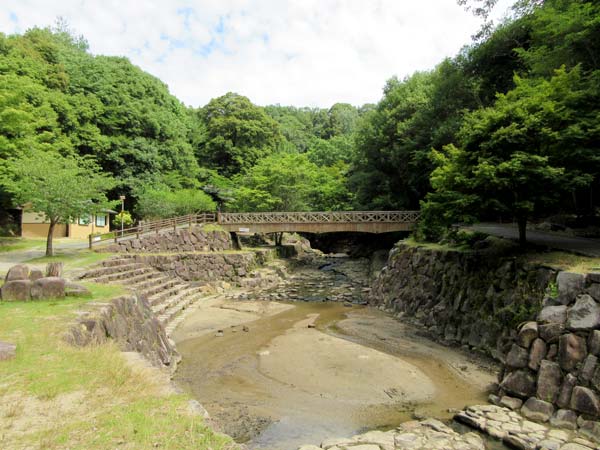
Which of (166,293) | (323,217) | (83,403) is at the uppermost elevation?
(323,217)

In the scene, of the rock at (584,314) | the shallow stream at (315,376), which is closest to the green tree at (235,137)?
the shallow stream at (315,376)

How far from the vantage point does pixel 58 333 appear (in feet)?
22.2

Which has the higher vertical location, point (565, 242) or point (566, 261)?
point (565, 242)

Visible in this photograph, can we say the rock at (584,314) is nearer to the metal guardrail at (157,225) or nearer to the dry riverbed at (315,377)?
the dry riverbed at (315,377)

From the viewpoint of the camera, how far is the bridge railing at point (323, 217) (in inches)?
1013

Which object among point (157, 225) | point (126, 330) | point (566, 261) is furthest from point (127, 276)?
point (566, 261)

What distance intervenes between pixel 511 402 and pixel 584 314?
2324 millimetres

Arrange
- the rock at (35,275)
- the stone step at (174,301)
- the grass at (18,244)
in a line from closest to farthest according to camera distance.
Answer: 1. the rock at (35,275)
2. the stone step at (174,301)
3. the grass at (18,244)

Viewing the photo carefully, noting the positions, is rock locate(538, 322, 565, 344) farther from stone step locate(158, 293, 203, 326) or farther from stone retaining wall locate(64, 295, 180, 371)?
stone step locate(158, 293, 203, 326)

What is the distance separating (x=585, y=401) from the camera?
21.8ft

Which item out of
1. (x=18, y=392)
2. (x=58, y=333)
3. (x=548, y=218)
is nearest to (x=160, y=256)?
(x=58, y=333)

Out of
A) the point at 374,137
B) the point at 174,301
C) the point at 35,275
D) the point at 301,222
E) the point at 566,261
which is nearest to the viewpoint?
the point at 566,261

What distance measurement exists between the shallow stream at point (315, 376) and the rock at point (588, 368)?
7.26ft

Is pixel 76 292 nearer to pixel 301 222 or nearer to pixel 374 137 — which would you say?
pixel 301 222
